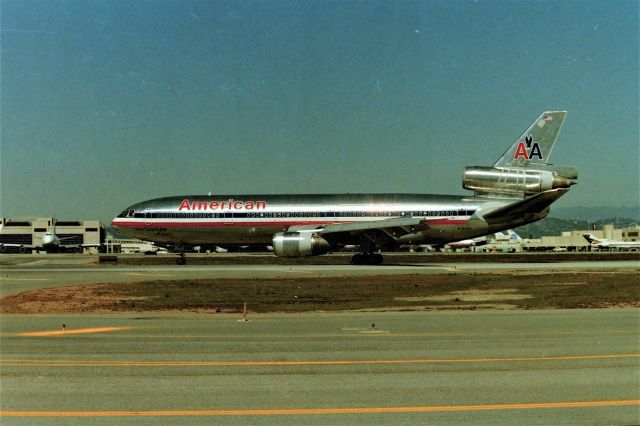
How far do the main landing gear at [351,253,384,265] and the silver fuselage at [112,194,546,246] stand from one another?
Answer: 144cm

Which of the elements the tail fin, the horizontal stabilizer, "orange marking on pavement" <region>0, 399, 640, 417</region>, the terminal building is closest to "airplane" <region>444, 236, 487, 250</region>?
the terminal building

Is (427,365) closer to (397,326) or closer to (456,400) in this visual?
(456,400)

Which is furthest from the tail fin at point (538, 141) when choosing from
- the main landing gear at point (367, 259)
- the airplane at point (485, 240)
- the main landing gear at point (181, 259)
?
the airplane at point (485, 240)

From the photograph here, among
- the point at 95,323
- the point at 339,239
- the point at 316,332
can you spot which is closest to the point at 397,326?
the point at 316,332

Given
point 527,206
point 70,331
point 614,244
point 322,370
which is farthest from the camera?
point 614,244

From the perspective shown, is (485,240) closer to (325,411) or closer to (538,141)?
(538,141)

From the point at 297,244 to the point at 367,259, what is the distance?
6318mm

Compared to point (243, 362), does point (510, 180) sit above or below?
above

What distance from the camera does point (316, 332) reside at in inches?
529

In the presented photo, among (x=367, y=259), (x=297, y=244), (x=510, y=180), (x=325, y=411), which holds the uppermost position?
(x=510, y=180)

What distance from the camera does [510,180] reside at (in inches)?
1697

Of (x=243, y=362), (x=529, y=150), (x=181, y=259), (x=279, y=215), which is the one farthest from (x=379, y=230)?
(x=243, y=362)

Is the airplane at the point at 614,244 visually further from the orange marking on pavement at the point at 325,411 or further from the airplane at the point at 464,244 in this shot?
the orange marking on pavement at the point at 325,411

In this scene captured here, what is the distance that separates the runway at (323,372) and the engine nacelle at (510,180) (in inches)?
1146
